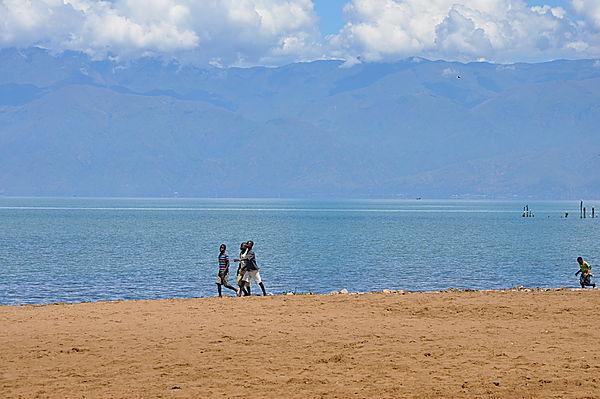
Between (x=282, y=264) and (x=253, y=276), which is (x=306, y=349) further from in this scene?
(x=282, y=264)

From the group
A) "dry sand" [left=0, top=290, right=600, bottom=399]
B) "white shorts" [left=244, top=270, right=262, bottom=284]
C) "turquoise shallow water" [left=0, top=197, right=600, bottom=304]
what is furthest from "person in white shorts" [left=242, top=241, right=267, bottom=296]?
"turquoise shallow water" [left=0, top=197, right=600, bottom=304]

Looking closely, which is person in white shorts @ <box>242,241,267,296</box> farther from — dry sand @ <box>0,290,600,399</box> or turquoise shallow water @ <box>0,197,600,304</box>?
turquoise shallow water @ <box>0,197,600,304</box>

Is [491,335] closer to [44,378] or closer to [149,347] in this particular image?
[149,347]

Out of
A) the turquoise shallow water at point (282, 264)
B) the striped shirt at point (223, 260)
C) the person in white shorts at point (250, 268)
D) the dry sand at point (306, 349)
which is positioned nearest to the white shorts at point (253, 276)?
the person in white shorts at point (250, 268)

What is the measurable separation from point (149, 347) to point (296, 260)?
46975mm

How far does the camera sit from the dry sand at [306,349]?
15.5 meters

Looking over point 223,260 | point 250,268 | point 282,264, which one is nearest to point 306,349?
point 223,260

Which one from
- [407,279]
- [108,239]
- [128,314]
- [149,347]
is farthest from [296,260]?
[149,347]

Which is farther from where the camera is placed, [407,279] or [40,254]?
[40,254]

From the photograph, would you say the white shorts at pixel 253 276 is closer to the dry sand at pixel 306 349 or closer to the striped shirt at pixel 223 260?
the striped shirt at pixel 223 260

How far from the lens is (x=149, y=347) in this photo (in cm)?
1889

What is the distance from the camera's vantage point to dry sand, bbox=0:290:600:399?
15.5m

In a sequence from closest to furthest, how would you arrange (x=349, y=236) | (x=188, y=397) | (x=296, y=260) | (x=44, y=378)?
(x=188, y=397)
(x=44, y=378)
(x=296, y=260)
(x=349, y=236)

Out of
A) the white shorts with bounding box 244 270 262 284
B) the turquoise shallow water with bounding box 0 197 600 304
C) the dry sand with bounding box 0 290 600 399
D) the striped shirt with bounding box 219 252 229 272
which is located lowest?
the turquoise shallow water with bounding box 0 197 600 304
